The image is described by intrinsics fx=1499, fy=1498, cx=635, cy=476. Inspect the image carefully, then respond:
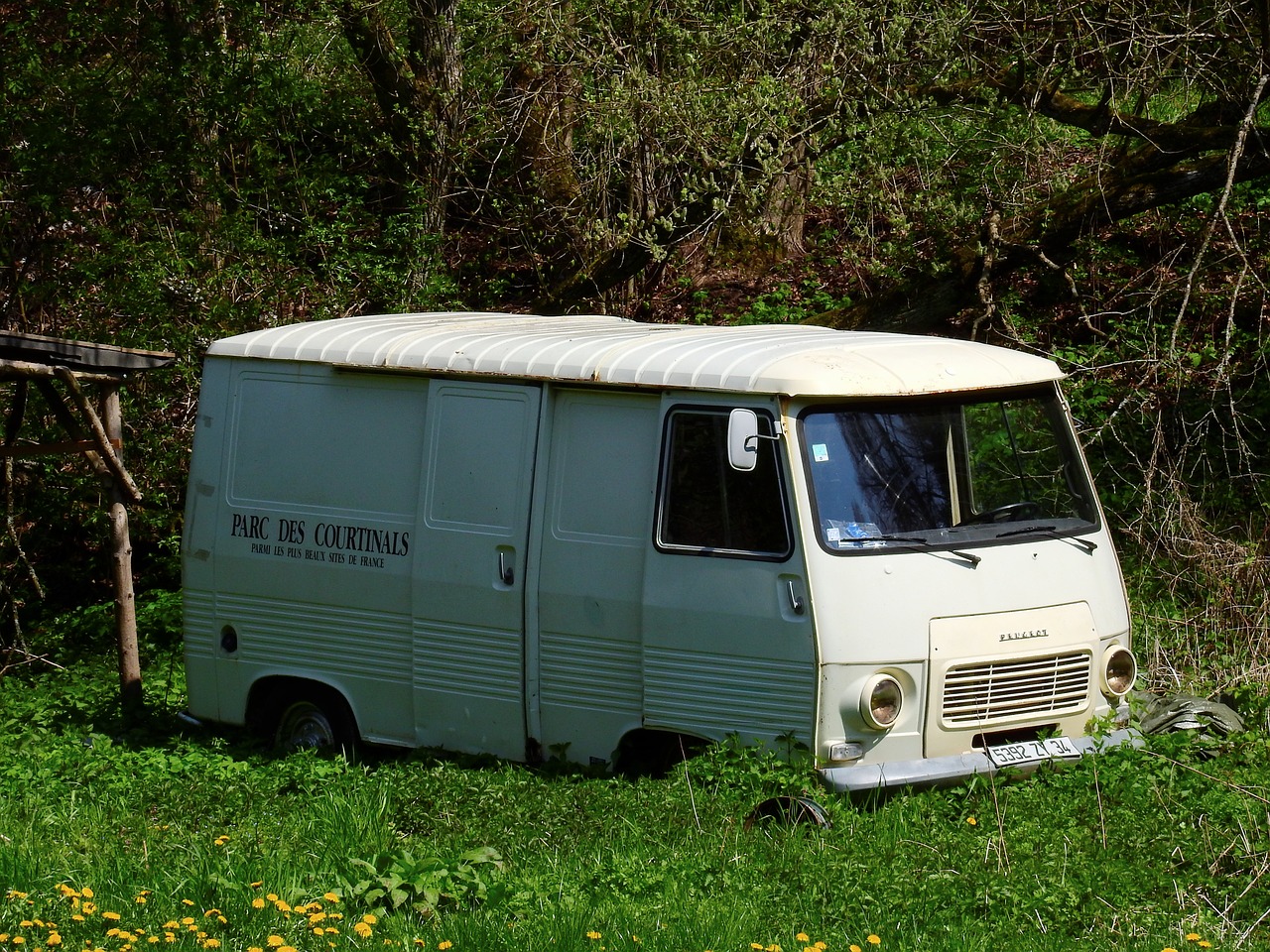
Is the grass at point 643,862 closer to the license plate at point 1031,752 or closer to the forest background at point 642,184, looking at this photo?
the license plate at point 1031,752

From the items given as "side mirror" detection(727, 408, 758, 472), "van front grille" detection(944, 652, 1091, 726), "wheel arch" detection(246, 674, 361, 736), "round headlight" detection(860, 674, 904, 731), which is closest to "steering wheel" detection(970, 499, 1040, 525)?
"van front grille" detection(944, 652, 1091, 726)

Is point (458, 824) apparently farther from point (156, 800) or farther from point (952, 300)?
point (952, 300)

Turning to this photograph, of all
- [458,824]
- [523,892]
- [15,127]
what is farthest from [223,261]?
[523,892]

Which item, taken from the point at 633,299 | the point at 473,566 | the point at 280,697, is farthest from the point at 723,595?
the point at 633,299

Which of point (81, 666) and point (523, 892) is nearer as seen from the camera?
point (523, 892)

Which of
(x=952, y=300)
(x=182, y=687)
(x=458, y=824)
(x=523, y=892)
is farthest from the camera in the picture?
(x=952, y=300)

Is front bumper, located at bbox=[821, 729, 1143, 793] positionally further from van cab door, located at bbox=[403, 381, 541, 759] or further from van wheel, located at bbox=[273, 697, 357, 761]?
van wheel, located at bbox=[273, 697, 357, 761]

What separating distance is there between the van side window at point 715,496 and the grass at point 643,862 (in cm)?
94

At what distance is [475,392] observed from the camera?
7.70m

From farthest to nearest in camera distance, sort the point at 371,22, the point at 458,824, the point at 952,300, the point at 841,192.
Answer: the point at 371,22 → the point at 952,300 → the point at 841,192 → the point at 458,824

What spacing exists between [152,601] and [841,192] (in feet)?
23.2

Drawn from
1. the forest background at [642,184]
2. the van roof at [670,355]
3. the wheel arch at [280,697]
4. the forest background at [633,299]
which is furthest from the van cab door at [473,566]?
the forest background at [642,184]

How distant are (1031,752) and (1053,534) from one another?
1.05 m

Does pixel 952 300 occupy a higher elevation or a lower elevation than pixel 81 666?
higher
